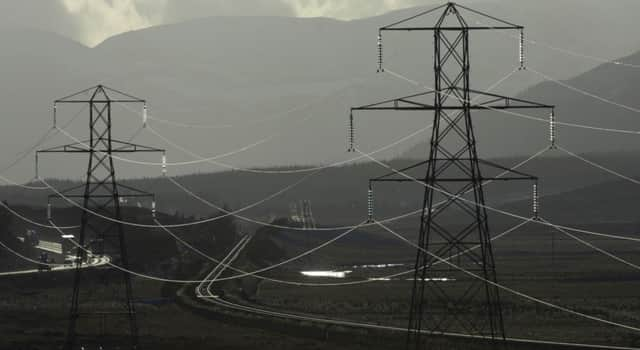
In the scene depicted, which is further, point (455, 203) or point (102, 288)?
point (102, 288)

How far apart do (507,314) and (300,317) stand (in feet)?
48.3

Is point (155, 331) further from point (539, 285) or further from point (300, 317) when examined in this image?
point (539, 285)

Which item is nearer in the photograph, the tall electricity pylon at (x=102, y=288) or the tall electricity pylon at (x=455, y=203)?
the tall electricity pylon at (x=455, y=203)

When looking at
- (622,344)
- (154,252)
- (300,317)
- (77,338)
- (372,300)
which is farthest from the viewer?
(154,252)

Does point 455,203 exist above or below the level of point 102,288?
above

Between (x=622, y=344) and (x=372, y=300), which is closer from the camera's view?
(x=622, y=344)

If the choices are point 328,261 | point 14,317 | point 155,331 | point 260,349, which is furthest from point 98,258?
point 260,349

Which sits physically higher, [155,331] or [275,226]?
[275,226]

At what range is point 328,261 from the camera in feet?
544

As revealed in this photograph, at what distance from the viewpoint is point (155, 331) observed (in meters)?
81.0

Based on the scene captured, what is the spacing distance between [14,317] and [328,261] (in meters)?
78.3

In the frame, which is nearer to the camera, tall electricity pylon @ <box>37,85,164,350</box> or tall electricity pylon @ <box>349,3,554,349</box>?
tall electricity pylon @ <box>349,3,554,349</box>

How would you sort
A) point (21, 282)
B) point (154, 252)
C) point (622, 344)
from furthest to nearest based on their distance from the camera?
point (154, 252), point (21, 282), point (622, 344)

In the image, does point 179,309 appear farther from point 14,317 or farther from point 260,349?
point 260,349
